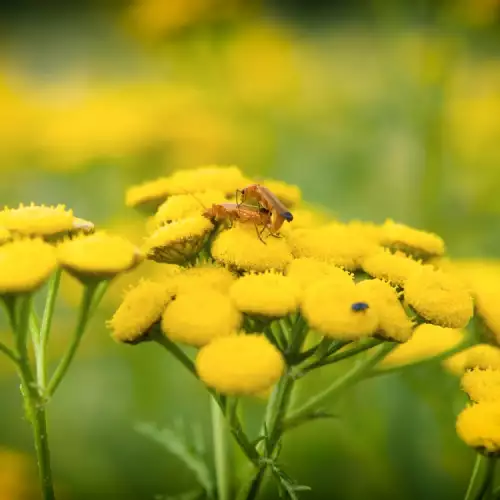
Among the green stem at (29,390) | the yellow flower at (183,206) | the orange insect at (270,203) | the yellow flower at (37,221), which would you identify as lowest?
the green stem at (29,390)

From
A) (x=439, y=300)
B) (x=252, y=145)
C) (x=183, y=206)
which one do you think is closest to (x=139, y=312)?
(x=183, y=206)

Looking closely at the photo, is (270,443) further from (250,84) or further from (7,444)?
(250,84)

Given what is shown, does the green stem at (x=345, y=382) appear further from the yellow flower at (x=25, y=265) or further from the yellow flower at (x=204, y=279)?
the yellow flower at (x=25, y=265)

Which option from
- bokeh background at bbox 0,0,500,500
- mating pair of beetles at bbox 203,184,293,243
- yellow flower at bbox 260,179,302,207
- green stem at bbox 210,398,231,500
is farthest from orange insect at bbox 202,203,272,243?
bokeh background at bbox 0,0,500,500

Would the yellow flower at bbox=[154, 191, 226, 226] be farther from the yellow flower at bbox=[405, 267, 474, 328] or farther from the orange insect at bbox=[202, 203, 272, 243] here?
the yellow flower at bbox=[405, 267, 474, 328]

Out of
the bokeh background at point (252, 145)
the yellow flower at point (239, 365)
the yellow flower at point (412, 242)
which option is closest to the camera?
the yellow flower at point (239, 365)

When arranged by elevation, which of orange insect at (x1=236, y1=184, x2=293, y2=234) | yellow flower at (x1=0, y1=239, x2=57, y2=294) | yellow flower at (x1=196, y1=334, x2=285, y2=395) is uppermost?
orange insect at (x1=236, y1=184, x2=293, y2=234)

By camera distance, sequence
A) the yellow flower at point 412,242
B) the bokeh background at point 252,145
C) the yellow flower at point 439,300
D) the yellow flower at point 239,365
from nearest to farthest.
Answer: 1. the yellow flower at point 239,365
2. the yellow flower at point 439,300
3. the yellow flower at point 412,242
4. the bokeh background at point 252,145

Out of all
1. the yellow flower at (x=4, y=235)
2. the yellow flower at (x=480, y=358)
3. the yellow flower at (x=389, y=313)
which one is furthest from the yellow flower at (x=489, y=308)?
the yellow flower at (x=4, y=235)
